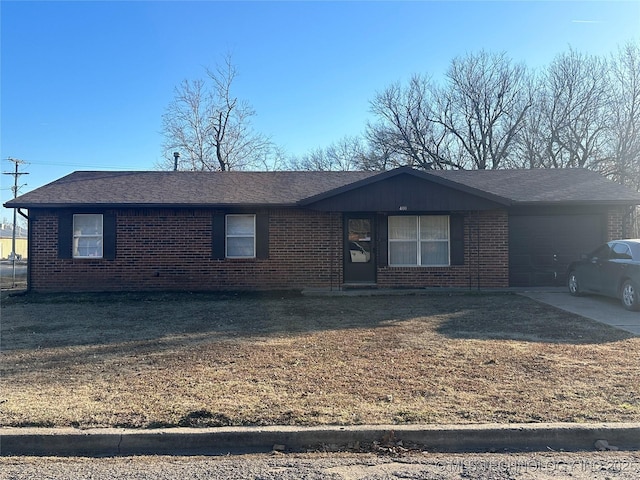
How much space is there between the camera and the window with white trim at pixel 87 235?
1384cm

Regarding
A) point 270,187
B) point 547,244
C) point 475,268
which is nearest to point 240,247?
point 270,187

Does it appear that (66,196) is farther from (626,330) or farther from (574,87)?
(574,87)

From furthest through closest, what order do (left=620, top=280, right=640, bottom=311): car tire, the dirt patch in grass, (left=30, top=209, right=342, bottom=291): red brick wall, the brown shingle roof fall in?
1. (left=30, top=209, right=342, bottom=291): red brick wall
2. the brown shingle roof
3. (left=620, top=280, right=640, bottom=311): car tire
4. the dirt patch in grass

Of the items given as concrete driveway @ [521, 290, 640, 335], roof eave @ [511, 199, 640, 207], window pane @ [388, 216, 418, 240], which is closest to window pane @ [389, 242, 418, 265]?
window pane @ [388, 216, 418, 240]

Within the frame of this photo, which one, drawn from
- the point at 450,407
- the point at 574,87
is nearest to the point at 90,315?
the point at 450,407

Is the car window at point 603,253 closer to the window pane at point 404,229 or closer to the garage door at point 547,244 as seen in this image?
the garage door at point 547,244

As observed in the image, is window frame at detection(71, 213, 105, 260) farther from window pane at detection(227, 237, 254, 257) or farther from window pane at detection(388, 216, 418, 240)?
window pane at detection(388, 216, 418, 240)

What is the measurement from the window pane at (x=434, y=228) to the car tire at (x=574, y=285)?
3.34 metres

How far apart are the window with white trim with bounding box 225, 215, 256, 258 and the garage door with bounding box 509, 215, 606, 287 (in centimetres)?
737

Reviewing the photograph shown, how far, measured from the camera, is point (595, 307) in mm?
10438

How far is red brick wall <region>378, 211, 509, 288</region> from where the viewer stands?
13609 mm

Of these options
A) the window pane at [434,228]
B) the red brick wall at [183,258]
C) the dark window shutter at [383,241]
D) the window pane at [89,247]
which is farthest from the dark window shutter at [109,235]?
the window pane at [434,228]

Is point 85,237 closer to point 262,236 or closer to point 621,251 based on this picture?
point 262,236

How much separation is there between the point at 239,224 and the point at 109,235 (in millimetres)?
3665
